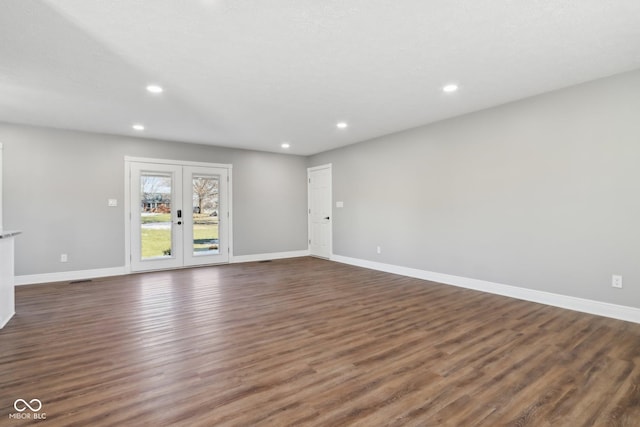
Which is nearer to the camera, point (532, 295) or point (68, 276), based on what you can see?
point (532, 295)

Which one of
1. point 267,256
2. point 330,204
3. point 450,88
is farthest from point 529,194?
point 267,256

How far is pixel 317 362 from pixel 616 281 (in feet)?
11.0

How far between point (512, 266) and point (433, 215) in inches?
54.3

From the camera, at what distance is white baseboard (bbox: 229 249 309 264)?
6955mm

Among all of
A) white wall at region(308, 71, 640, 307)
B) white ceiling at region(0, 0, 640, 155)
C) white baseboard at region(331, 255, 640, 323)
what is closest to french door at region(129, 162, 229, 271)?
white ceiling at region(0, 0, 640, 155)

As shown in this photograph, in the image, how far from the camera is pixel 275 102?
407 centimetres

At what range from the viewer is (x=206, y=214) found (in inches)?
260

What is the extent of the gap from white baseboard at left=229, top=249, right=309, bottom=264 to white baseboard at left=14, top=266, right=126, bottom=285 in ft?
7.07

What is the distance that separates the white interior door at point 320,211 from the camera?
739 cm

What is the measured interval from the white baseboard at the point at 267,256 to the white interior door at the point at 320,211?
0.31 meters

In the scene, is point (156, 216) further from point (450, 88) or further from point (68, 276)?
point (450, 88)

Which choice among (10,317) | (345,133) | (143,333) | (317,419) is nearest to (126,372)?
(143,333)

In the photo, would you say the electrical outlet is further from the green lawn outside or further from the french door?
the green lawn outside

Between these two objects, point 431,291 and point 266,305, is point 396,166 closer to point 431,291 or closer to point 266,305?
point 431,291
